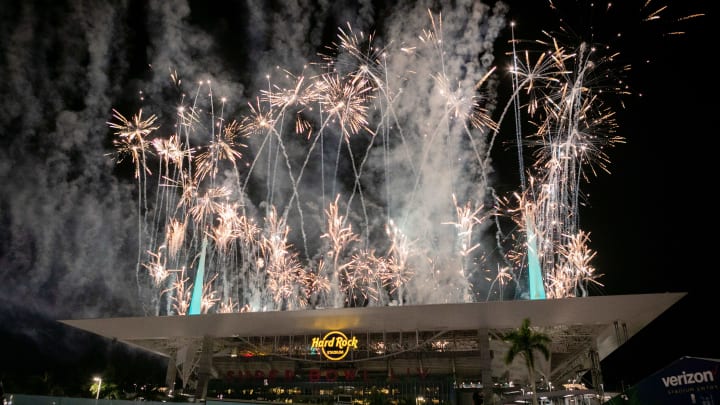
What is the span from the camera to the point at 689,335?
52.1 meters

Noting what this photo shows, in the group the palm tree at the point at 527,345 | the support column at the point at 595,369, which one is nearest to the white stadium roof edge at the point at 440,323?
the support column at the point at 595,369

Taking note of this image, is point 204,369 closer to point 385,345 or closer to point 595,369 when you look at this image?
point 385,345

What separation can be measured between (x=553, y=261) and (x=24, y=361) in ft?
254

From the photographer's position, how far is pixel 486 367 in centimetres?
3247

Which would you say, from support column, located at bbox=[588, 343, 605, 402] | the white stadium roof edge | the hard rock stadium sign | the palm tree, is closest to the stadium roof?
the white stadium roof edge

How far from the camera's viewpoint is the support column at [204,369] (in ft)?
123

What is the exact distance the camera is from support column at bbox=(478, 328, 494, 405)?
3117 cm

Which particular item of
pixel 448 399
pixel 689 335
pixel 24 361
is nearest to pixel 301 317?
pixel 448 399

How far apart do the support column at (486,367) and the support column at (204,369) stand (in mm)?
20344

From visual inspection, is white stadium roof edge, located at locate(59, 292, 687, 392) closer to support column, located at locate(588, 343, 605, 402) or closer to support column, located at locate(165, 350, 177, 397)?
support column, located at locate(588, 343, 605, 402)

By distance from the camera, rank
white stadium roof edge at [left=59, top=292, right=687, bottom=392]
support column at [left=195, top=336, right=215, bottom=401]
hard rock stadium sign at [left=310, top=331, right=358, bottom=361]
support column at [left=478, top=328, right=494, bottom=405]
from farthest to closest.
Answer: support column at [left=195, top=336, right=215, bottom=401], hard rock stadium sign at [left=310, top=331, right=358, bottom=361], support column at [left=478, top=328, right=494, bottom=405], white stadium roof edge at [left=59, top=292, right=687, bottom=392]

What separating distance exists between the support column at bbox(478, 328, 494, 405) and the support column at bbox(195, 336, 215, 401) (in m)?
20.3

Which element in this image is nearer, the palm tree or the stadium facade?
the palm tree

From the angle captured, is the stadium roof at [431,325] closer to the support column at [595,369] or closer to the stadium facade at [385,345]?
the stadium facade at [385,345]
